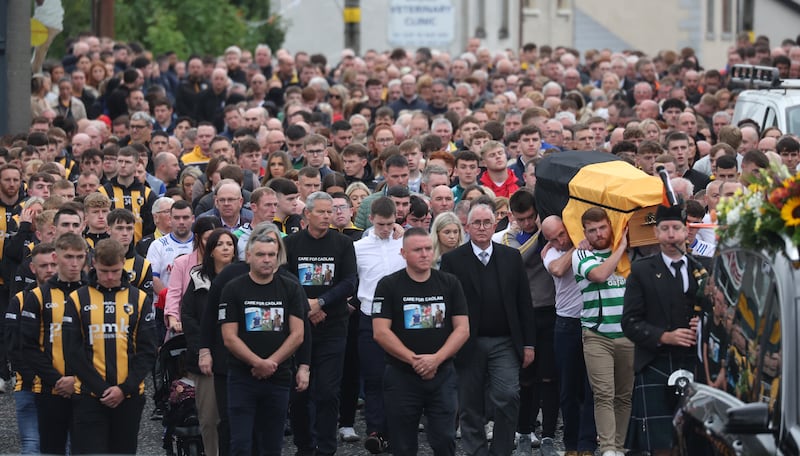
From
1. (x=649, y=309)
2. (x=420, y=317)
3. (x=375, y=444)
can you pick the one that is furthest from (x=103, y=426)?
(x=649, y=309)

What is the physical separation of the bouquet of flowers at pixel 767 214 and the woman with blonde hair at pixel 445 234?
3997 mm

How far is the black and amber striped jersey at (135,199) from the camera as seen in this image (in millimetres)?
14547

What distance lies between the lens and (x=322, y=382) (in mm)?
11312

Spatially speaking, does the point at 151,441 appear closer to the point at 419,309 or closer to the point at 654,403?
the point at 419,309

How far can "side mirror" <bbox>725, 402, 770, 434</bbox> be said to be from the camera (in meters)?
6.44

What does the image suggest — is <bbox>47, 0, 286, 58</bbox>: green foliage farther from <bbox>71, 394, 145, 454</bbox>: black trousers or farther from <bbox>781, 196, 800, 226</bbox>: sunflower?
<bbox>781, 196, 800, 226</bbox>: sunflower

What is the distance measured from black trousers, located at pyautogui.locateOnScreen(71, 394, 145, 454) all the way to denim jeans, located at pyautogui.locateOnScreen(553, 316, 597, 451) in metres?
3.12

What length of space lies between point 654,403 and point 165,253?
437 centimetres

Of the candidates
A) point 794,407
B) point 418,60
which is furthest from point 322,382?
point 418,60

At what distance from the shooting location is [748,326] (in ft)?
23.1

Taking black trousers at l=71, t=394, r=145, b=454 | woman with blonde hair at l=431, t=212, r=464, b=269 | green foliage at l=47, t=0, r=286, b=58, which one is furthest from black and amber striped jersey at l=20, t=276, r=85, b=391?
green foliage at l=47, t=0, r=286, b=58

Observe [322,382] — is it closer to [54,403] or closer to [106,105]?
[54,403]

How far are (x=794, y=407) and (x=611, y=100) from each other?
51.2ft

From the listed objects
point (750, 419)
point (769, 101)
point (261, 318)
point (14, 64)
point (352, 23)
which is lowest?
point (261, 318)
